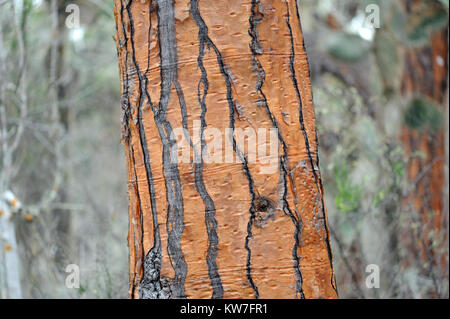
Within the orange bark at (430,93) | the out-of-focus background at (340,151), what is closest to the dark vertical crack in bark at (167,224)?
the out-of-focus background at (340,151)

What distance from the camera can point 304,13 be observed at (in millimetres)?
7852

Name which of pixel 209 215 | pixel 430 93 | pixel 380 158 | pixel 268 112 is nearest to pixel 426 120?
pixel 430 93

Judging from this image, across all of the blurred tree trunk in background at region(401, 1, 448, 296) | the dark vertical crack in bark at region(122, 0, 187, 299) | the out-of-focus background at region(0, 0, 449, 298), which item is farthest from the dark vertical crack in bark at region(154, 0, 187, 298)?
the blurred tree trunk in background at region(401, 1, 448, 296)

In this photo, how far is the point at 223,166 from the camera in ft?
4.11

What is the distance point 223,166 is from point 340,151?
2.52 m

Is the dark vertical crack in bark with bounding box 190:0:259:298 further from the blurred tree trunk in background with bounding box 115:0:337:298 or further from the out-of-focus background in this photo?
the out-of-focus background

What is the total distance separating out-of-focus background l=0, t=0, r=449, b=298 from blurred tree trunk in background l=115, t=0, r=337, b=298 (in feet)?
4.96

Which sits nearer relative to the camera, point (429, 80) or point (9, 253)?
point (9, 253)

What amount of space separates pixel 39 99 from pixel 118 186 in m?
3.74

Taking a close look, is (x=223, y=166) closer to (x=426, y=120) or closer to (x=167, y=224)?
(x=167, y=224)

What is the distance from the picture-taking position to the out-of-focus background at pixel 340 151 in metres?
3.44

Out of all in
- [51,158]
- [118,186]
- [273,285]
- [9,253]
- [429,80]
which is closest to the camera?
[273,285]
